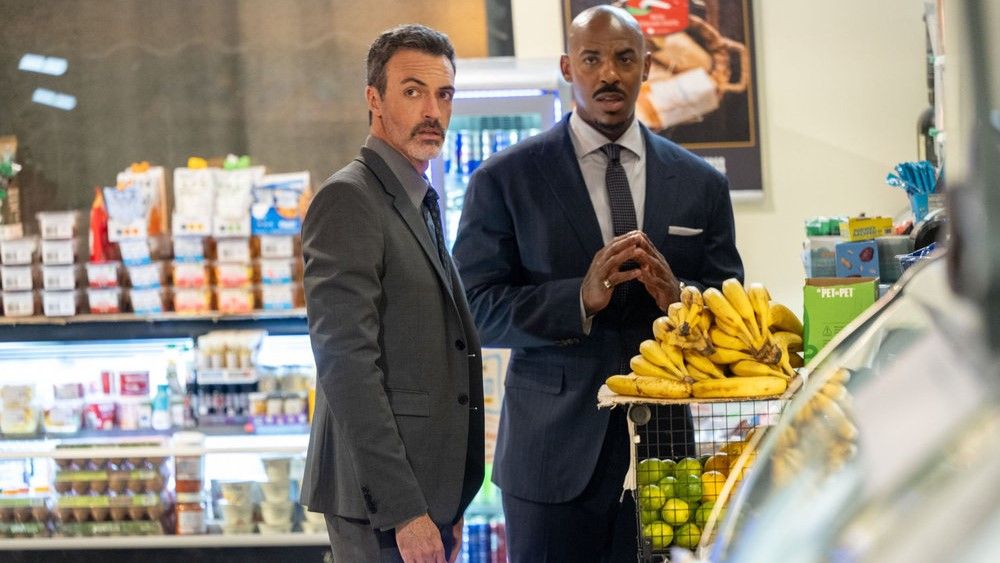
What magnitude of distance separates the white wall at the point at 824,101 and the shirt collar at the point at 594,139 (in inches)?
97.5

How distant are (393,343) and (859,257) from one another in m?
1.19

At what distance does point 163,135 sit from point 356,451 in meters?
3.61

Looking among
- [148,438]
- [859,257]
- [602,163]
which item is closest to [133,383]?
[148,438]

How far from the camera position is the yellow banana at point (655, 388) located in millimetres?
2191

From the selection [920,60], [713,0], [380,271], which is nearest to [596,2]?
[713,0]

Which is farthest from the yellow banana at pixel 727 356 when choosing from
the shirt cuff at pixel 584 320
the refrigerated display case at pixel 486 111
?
the refrigerated display case at pixel 486 111

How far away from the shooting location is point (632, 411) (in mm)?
2195

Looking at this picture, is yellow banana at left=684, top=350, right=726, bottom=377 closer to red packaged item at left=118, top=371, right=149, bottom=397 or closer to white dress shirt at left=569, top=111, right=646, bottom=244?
white dress shirt at left=569, top=111, right=646, bottom=244

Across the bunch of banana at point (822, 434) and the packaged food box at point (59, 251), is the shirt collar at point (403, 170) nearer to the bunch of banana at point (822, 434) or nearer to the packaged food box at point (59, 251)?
the bunch of banana at point (822, 434)

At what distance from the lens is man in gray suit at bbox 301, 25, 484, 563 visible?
2.33m

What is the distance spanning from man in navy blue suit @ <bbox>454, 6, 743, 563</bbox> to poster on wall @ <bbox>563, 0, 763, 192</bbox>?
2.37 meters

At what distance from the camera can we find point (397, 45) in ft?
8.50

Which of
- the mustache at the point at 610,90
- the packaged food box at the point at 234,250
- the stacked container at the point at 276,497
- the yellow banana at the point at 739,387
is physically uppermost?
the mustache at the point at 610,90

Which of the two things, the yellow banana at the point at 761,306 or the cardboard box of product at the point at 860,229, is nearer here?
the yellow banana at the point at 761,306
